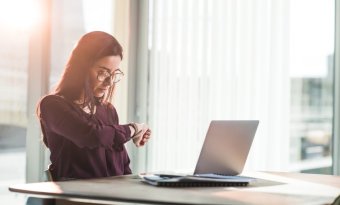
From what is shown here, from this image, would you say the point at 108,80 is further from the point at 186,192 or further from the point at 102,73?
the point at 186,192

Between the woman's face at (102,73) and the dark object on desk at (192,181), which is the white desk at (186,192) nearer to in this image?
the dark object on desk at (192,181)

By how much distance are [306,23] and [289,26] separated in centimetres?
11

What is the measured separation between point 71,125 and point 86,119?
0.11 metres

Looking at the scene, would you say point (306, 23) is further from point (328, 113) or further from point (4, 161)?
point (4, 161)

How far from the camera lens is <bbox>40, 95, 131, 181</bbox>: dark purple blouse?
2049mm

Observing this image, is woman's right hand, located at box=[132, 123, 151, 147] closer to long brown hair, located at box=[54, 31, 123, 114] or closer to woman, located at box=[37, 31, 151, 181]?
woman, located at box=[37, 31, 151, 181]

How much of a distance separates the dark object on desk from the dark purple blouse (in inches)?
9.8

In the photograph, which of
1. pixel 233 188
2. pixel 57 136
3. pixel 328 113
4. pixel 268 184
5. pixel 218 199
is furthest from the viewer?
pixel 328 113

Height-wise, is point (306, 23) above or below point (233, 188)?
above

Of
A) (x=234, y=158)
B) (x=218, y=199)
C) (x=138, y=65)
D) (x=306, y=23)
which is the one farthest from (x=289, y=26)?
(x=218, y=199)

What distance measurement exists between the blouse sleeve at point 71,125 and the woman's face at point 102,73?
0.18 meters

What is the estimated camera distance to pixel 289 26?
3400 mm

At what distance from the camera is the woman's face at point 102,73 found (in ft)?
7.33

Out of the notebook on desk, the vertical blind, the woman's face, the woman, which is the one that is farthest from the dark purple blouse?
the vertical blind
